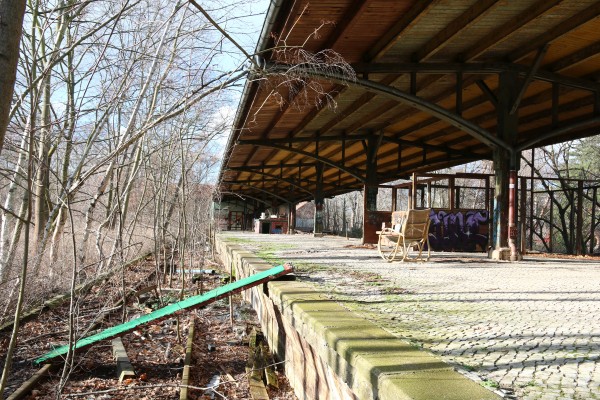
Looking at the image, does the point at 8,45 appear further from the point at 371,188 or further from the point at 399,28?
the point at 371,188

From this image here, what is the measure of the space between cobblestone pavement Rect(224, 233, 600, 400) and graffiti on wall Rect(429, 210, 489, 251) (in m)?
6.79

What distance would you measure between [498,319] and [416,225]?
18.9ft

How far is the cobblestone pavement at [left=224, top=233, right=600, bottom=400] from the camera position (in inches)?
99.3

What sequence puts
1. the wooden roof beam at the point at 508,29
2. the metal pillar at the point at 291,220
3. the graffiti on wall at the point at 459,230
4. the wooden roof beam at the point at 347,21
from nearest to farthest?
1. the wooden roof beam at the point at 347,21
2. the wooden roof beam at the point at 508,29
3. the graffiti on wall at the point at 459,230
4. the metal pillar at the point at 291,220

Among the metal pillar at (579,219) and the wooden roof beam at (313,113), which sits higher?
the wooden roof beam at (313,113)

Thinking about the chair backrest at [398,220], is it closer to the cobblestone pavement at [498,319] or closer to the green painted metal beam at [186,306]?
the cobblestone pavement at [498,319]

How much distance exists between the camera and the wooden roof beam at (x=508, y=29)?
26.6 feet

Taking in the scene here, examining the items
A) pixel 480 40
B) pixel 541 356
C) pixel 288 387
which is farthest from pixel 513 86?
pixel 541 356

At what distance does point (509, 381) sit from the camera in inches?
95.8

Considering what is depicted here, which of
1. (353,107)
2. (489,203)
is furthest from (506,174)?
(353,107)

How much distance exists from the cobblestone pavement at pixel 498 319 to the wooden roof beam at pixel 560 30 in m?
4.17

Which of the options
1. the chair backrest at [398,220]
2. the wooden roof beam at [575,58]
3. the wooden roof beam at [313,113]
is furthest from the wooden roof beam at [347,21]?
the wooden roof beam at [575,58]

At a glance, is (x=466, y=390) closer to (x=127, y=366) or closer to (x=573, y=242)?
(x=127, y=366)

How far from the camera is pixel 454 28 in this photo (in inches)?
350
